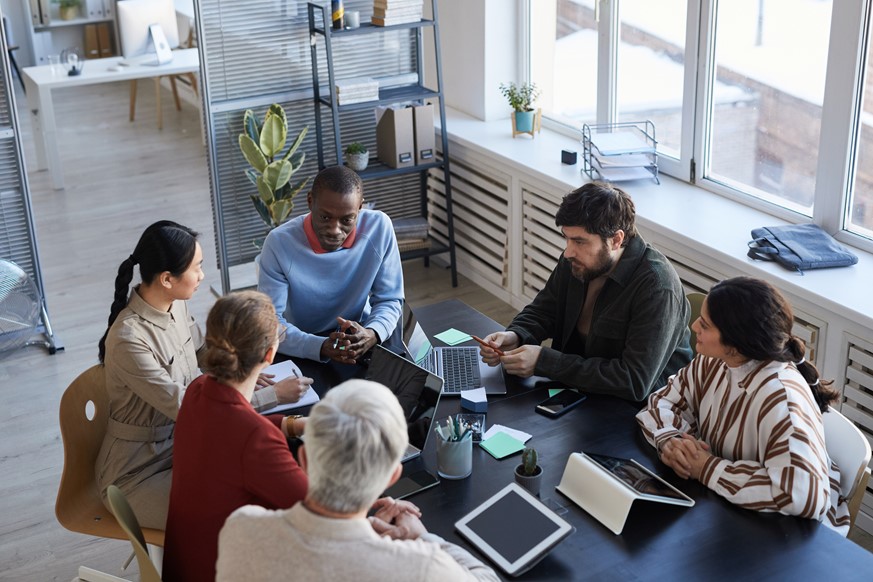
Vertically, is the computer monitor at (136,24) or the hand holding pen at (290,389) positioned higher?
the computer monitor at (136,24)

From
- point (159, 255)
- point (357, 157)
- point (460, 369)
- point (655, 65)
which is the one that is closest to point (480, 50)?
point (357, 157)

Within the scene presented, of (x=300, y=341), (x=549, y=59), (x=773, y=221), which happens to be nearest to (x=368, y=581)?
(x=300, y=341)

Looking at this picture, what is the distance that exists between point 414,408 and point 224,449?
0.56 meters

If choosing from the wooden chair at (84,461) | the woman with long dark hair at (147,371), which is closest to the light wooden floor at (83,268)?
the wooden chair at (84,461)

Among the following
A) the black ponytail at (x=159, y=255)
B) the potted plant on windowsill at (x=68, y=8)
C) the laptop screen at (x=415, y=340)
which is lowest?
the laptop screen at (x=415, y=340)

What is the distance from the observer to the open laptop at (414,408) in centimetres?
232

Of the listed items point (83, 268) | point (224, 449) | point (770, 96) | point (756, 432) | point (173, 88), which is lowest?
point (83, 268)

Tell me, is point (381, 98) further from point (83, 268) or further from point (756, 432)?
point (756, 432)

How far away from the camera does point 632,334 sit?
9.02ft

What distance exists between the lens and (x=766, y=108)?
4012mm

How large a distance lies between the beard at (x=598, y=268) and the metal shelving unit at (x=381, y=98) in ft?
7.82

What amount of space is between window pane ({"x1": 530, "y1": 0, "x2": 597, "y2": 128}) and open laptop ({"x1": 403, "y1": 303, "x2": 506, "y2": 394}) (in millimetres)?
2456

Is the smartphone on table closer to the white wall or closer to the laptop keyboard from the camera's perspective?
the laptop keyboard

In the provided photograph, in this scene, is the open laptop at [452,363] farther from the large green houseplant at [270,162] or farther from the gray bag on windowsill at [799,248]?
the large green houseplant at [270,162]
